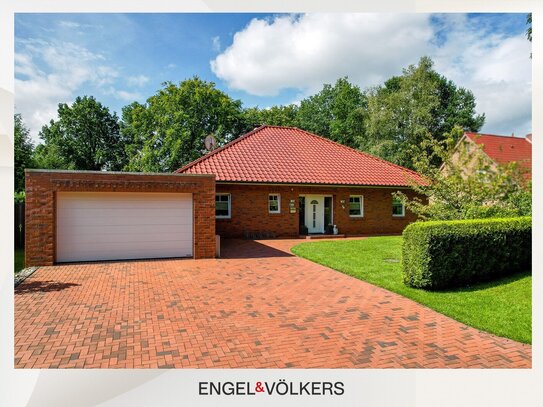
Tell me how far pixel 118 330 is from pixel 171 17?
4.40 meters

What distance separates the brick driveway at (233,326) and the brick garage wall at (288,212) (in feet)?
24.8

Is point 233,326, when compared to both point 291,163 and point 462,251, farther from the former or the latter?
point 291,163

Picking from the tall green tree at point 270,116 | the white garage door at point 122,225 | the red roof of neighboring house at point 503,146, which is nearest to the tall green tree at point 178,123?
the tall green tree at point 270,116

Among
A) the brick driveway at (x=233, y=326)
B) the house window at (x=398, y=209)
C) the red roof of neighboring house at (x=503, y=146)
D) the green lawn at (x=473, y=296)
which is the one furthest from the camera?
the red roof of neighboring house at (x=503, y=146)

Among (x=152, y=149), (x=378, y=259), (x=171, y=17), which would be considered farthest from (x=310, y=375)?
(x=152, y=149)

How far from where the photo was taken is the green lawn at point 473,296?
17.5 ft

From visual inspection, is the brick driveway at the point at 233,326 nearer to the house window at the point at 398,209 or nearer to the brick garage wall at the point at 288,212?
A: the brick garage wall at the point at 288,212

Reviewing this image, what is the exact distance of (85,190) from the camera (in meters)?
10.1

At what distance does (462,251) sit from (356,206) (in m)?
11.6

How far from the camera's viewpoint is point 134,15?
431 centimetres

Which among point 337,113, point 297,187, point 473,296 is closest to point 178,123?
point 297,187

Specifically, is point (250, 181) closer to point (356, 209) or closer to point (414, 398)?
point (356, 209)

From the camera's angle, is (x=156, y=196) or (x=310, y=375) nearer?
(x=310, y=375)

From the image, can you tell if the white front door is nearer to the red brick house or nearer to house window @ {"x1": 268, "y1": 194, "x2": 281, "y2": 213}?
the red brick house
